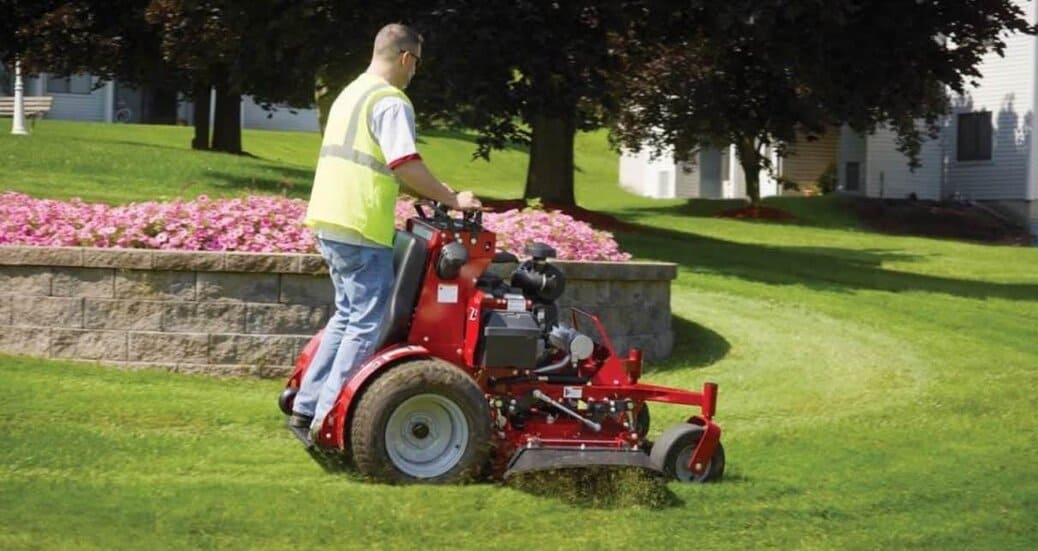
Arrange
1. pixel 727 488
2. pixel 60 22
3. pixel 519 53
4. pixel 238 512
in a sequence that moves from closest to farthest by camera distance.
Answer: pixel 238 512 < pixel 727 488 < pixel 519 53 < pixel 60 22

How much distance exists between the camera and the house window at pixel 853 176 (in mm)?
42406

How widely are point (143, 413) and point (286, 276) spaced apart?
6.22ft

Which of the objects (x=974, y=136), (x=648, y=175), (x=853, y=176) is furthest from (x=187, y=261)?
(x=648, y=175)

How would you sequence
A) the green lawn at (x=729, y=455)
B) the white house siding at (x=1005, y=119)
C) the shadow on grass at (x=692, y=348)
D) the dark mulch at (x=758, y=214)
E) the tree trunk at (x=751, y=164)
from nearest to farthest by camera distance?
the green lawn at (x=729, y=455) → the shadow on grass at (x=692, y=348) → the dark mulch at (x=758, y=214) → the tree trunk at (x=751, y=164) → the white house siding at (x=1005, y=119)

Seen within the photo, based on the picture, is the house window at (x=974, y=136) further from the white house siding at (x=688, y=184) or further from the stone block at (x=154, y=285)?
the stone block at (x=154, y=285)

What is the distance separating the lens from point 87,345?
11.0m

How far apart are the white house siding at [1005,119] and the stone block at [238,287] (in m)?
28.9

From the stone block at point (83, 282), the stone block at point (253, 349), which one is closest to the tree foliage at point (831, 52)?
the stone block at point (253, 349)

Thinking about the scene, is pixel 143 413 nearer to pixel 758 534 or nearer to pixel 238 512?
pixel 238 512

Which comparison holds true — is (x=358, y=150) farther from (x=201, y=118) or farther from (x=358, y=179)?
(x=201, y=118)

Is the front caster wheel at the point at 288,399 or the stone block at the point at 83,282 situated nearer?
the front caster wheel at the point at 288,399

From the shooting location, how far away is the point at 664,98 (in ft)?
106

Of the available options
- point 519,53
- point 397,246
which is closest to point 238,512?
point 397,246

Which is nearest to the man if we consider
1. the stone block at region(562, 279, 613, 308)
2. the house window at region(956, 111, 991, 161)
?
the stone block at region(562, 279, 613, 308)
